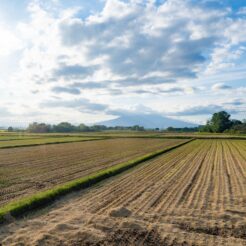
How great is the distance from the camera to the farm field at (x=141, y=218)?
7.42 metres

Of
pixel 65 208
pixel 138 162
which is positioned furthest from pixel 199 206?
pixel 138 162

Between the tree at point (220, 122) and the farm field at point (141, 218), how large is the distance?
441 feet

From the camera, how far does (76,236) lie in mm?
7531

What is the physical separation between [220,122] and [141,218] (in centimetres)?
14320

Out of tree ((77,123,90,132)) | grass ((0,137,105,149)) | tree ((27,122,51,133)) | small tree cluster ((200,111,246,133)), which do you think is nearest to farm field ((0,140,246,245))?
grass ((0,137,105,149))

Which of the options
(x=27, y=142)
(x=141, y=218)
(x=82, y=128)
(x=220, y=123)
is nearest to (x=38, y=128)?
(x=82, y=128)

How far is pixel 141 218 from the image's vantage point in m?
8.94

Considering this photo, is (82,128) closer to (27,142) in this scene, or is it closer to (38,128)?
(38,128)

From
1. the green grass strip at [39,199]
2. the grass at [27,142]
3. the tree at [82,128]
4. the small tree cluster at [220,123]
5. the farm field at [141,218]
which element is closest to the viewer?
the farm field at [141,218]

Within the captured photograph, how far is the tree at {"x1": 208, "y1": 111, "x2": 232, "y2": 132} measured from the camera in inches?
5612

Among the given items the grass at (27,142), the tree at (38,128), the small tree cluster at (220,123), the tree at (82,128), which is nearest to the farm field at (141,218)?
the grass at (27,142)

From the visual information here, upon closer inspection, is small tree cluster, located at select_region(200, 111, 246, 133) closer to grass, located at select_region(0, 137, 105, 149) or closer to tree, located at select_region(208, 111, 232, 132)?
tree, located at select_region(208, 111, 232, 132)

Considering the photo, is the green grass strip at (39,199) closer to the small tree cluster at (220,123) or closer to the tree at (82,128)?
the small tree cluster at (220,123)

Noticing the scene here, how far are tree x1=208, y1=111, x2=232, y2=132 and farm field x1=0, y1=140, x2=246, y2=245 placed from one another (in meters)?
134
